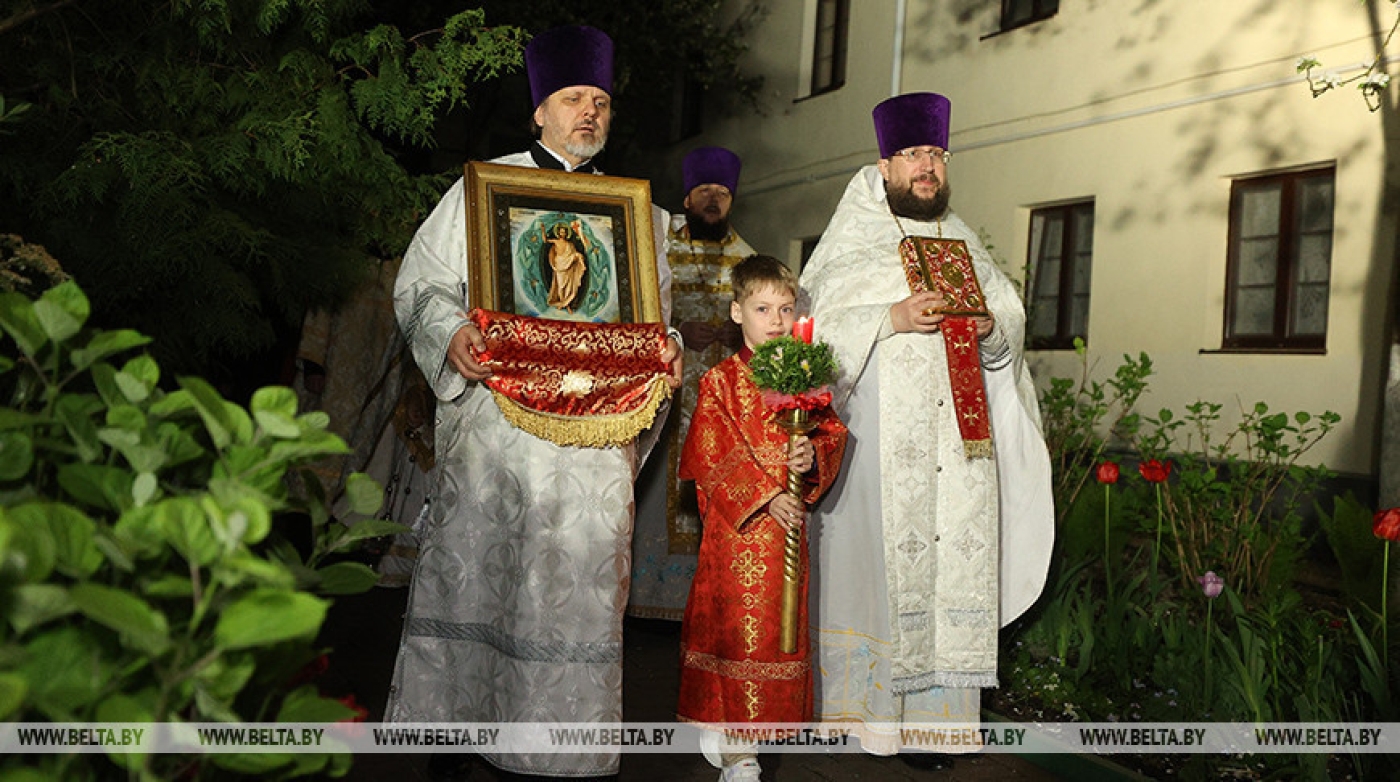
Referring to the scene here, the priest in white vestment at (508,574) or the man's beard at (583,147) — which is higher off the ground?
the man's beard at (583,147)

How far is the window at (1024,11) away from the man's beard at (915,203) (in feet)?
26.1

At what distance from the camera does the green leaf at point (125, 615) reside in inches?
37.7

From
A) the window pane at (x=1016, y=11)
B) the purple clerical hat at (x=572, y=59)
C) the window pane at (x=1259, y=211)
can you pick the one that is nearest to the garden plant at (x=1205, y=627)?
the purple clerical hat at (x=572, y=59)

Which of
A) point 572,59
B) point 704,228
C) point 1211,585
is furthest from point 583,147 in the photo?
point 704,228

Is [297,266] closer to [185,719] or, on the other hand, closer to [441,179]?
[441,179]

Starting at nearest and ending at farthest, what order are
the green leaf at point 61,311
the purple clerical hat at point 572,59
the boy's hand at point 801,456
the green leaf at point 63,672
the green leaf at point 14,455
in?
the green leaf at point 63,672 < the green leaf at point 14,455 < the green leaf at point 61,311 < the boy's hand at point 801,456 < the purple clerical hat at point 572,59

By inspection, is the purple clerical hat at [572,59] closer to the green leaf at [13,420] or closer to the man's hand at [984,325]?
the man's hand at [984,325]

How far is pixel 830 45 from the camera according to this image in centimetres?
1533

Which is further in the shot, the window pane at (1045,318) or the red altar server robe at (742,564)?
the window pane at (1045,318)

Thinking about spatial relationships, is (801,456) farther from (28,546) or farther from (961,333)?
(28,546)

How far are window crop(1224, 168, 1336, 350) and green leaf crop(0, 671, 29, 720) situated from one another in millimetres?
9970

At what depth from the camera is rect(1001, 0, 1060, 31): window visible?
39.2ft

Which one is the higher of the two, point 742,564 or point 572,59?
point 572,59

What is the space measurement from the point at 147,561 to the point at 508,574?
272cm
